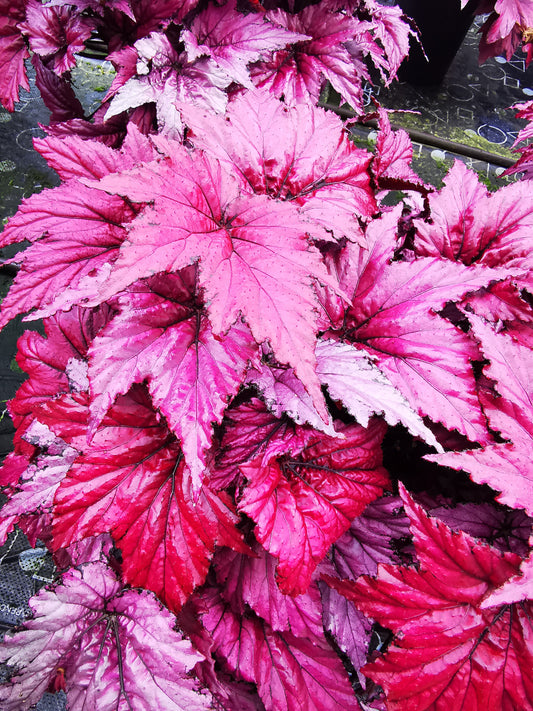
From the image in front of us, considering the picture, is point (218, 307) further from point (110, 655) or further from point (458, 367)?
point (110, 655)

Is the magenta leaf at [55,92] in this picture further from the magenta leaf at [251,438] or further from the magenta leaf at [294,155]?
the magenta leaf at [251,438]

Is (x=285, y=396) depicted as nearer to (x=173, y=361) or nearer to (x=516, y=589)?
(x=173, y=361)

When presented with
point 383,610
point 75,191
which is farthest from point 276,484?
point 75,191

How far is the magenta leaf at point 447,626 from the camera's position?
1.38 ft

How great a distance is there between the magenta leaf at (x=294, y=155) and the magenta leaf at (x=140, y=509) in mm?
316

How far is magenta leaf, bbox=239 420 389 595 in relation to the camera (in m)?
0.49

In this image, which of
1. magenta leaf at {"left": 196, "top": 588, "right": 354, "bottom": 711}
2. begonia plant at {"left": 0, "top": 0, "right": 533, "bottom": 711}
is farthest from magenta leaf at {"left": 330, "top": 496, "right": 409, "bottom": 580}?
magenta leaf at {"left": 196, "top": 588, "right": 354, "bottom": 711}

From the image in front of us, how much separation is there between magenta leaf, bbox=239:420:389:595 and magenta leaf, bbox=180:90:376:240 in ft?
0.86

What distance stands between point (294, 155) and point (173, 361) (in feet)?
1.04

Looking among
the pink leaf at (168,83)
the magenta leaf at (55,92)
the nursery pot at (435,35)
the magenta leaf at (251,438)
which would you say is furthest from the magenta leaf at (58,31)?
the nursery pot at (435,35)

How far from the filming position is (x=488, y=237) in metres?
0.67

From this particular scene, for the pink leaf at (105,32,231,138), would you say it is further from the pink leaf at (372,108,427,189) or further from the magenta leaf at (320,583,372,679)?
the magenta leaf at (320,583,372,679)

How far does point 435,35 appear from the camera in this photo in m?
2.45

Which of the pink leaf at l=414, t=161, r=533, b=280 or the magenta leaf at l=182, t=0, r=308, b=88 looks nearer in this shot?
the pink leaf at l=414, t=161, r=533, b=280
